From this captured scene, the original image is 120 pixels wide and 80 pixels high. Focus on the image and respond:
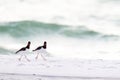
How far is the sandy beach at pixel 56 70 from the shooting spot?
14.3 meters

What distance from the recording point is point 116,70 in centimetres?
1659

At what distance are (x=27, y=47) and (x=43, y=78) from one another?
6012 mm

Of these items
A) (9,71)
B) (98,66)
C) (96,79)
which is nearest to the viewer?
(96,79)

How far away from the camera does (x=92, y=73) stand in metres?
15.6

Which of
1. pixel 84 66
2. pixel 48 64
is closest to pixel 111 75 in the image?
pixel 84 66

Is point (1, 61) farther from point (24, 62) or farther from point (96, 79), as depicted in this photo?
point (96, 79)

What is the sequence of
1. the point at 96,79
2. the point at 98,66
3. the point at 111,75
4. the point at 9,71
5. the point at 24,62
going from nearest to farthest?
the point at 96,79 < the point at 111,75 < the point at 9,71 < the point at 98,66 < the point at 24,62

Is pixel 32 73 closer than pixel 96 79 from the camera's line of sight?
No

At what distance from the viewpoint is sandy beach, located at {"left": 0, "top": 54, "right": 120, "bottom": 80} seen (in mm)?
14312

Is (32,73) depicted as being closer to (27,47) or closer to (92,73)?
(92,73)

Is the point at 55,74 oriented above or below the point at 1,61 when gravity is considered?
below

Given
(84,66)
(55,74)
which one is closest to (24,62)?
(84,66)

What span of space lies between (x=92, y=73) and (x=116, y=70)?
1401 millimetres

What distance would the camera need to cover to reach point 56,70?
16562 millimetres
